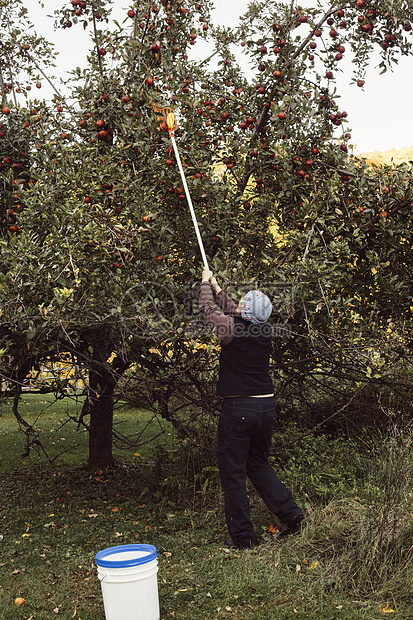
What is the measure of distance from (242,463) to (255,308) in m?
1.14

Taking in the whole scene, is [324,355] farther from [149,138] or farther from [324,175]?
[149,138]

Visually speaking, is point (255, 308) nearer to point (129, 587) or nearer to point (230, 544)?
point (230, 544)

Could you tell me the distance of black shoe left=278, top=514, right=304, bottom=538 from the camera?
446cm

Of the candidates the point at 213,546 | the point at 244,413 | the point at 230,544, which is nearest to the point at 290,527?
the point at 230,544

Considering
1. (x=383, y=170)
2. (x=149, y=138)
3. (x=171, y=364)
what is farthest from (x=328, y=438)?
(x=149, y=138)

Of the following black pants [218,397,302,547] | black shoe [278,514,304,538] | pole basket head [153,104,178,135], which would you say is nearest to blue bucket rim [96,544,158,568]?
black pants [218,397,302,547]

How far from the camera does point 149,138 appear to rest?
16.4 feet

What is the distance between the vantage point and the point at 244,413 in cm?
431

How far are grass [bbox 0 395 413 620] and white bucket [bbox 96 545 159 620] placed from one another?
311mm

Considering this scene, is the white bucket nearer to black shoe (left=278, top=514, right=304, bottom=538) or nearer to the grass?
the grass

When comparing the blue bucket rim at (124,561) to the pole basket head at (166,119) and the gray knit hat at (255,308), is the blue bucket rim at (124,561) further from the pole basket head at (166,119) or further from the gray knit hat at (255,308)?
the pole basket head at (166,119)

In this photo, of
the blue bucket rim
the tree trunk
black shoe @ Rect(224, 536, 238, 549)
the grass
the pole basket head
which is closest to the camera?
the blue bucket rim

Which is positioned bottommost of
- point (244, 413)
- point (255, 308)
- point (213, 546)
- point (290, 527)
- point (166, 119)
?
point (213, 546)

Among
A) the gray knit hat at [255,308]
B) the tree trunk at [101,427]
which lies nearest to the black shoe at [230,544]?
the gray knit hat at [255,308]
